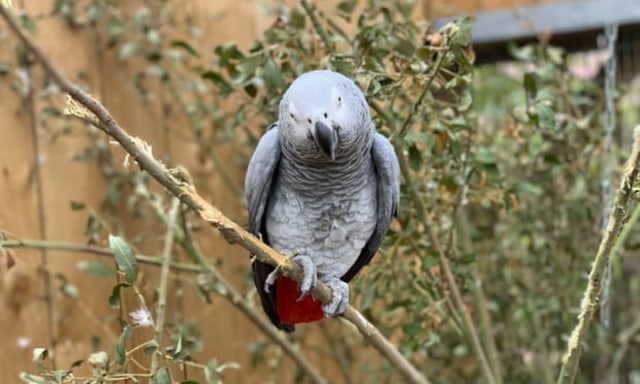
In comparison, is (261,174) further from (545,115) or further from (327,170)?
(545,115)

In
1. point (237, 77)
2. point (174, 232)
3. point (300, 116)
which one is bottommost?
point (300, 116)

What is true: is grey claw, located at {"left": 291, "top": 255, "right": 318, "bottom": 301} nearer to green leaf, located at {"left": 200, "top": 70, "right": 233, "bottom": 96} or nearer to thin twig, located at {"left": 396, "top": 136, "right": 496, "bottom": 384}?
thin twig, located at {"left": 396, "top": 136, "right": 496, "bottom": 384}

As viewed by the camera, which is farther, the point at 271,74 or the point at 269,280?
the point at 271,74

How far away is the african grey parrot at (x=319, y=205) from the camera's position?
2.39 ft

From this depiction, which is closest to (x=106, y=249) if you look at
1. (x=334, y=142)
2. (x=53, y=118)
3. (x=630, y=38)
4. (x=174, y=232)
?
(x=174, y=232)

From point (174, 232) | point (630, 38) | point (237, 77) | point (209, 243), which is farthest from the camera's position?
point (630, 38)

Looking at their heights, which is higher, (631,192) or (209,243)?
(209,243)

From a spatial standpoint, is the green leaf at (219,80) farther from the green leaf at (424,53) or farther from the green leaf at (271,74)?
the green leaf at (424,53)

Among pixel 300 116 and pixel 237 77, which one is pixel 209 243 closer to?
pixel 237 77

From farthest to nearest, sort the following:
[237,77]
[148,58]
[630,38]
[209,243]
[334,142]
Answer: [630,38] < [209,243] < [148,58] < [237,77] < [334,142]

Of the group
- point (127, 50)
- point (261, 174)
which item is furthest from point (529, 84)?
point (127, 50)

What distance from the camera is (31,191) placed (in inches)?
49.2

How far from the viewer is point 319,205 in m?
0.79

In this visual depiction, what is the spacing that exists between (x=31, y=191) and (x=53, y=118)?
14 centimetres
